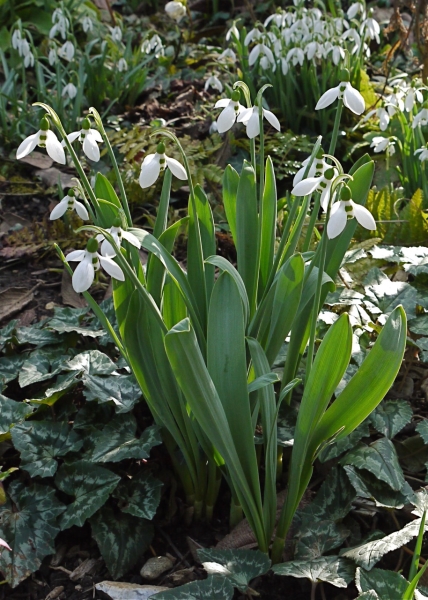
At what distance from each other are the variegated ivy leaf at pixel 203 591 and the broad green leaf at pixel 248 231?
0.63 metres

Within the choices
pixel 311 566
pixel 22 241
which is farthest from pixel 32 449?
pixel 22 241

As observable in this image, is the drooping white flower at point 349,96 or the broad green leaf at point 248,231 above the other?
the drooping white flower at point 349,96

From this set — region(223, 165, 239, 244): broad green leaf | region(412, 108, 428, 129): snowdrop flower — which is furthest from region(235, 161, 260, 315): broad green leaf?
region(412, 108, 428, 129): snowdrop flower

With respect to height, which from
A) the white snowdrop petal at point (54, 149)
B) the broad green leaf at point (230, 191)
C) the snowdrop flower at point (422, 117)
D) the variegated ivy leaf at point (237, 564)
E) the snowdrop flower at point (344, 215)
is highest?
the white snowdrop petal at point (54, 149)

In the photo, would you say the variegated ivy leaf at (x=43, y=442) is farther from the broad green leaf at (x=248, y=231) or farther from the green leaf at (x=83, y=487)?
the broad green leaf at (x=248, y=231)

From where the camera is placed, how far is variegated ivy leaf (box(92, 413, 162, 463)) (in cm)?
A: 157

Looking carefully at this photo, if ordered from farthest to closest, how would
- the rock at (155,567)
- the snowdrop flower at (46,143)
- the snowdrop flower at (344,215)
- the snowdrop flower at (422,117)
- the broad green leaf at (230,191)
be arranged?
Result: the snowdrop flower at (422,117) → the broad green leaf at (230,191) → the rock at (155,567) → the snowdrop flower at (46,143) → the snowdrop flower at (344,215)

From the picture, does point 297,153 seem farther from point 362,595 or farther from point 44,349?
point 362,595

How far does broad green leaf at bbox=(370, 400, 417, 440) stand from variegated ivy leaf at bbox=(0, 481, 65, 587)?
0.82 meters

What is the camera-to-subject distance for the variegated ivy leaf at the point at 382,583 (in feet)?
4.22

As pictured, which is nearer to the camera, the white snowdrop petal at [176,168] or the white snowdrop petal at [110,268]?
the white snowdrop petal at [110,268]

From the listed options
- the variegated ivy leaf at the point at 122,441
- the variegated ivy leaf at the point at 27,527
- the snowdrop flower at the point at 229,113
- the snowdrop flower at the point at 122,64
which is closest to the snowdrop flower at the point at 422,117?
the snowdrop flower at the point at 229,113

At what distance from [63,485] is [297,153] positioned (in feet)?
7.82

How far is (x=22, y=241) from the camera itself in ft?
9.45
